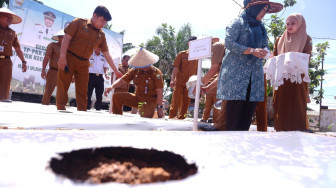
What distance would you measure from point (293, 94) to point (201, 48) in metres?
1.20

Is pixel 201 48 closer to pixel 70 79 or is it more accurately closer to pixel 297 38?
pixel 297 38

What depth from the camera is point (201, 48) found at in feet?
7.11

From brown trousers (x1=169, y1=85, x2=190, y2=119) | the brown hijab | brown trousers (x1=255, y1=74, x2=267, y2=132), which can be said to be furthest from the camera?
brown trousers (x1=169, y1=85, x2=190, y2=119)

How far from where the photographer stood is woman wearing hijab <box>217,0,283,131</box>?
222 cm

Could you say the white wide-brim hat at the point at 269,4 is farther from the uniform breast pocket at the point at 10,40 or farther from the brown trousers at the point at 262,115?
the uniform breast pocket at the point at 10,40

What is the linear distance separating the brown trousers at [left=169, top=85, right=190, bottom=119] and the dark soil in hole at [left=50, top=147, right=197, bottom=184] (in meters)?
3.70

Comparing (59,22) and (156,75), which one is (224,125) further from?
(59,22)

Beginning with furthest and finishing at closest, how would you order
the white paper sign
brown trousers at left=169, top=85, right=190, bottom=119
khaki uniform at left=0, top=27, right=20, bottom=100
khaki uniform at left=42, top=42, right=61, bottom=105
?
khaki uniform at left=42, top=42, right=61, bottom=105 → brown trousers at left=169, top=85, right=190, bottom=119 → khaki uniform at left=0, top=27, right=20, bottom=100 → the white paper sign

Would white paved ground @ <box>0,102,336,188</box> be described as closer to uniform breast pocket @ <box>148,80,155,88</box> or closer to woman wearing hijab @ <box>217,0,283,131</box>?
woman wearing hijab @ <box>217,0,283,131</box>

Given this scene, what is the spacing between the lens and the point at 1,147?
2.86 ft

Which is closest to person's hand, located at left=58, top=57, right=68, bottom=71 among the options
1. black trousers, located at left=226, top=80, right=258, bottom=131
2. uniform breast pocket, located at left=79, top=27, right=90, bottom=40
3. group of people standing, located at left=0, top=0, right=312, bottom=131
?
group of people standing, located at left=0, top=0, right=312, bottom=131

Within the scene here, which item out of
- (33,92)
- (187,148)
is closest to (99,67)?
(33,92)

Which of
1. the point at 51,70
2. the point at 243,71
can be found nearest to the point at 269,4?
the point at 243,71

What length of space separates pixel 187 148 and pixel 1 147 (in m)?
0.70
